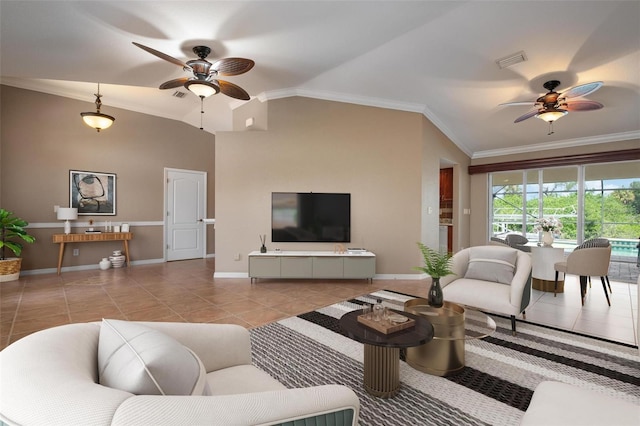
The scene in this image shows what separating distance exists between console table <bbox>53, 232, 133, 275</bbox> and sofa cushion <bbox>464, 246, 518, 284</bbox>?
6.19m

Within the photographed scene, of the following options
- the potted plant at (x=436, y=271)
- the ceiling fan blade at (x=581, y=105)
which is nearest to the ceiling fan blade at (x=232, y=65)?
the potted plant at (x=436, y=271)

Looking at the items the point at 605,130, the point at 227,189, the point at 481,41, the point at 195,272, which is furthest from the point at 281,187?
the point at 605,130

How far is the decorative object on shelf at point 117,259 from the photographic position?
5865 millimetres

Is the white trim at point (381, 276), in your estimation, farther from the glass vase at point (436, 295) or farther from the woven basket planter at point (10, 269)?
the woven basket planter at point (10, 269)

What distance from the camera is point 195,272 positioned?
18.3 ft

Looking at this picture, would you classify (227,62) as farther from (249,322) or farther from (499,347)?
(499,347)

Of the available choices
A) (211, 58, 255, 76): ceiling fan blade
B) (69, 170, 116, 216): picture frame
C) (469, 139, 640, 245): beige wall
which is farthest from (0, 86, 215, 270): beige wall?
(469, 139, 640, 245): beige wall

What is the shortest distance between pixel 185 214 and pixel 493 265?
6.46 m

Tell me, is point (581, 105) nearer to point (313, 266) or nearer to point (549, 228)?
point (549, 228)

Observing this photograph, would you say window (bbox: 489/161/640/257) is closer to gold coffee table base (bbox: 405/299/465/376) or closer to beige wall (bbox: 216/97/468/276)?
beige wall (bbox: 216/97/468/276)

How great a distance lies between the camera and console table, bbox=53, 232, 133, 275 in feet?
17.2

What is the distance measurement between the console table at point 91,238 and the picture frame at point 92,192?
52cm

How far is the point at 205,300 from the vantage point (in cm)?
381

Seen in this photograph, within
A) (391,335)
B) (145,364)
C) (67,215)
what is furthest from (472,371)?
(67,215)
